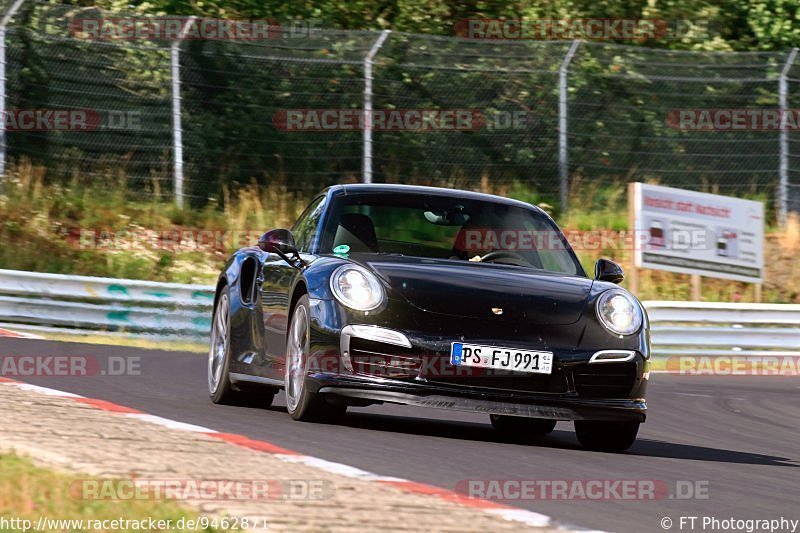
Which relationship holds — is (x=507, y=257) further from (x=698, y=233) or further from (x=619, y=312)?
(x=698, y=233)

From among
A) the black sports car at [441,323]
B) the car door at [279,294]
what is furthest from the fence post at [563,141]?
the black sports car at [441,323]

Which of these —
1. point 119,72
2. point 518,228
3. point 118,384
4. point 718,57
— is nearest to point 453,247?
point 518,228

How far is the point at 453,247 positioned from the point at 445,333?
1.27 meters

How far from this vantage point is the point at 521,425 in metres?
9.44

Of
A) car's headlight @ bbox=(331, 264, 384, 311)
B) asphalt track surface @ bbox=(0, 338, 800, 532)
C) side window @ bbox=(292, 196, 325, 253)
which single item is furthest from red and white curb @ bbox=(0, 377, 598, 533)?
side window @ bbox=(292, 196, 325, 253)

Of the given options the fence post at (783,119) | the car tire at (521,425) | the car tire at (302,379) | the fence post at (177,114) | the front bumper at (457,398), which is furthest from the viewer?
the fence post at (783,119)

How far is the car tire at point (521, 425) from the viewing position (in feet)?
30.7

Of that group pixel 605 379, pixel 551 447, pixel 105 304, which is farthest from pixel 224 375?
pixel 105 304

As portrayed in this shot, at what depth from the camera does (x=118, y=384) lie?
1043cm

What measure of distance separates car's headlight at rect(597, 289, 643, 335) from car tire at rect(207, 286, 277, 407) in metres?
2.13

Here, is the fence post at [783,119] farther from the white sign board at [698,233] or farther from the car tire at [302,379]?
the car tire at [302,379]

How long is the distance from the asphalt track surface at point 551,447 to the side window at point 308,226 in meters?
0.98

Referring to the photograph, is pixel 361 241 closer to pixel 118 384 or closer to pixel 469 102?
pixel 118 384

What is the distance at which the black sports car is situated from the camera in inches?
303
